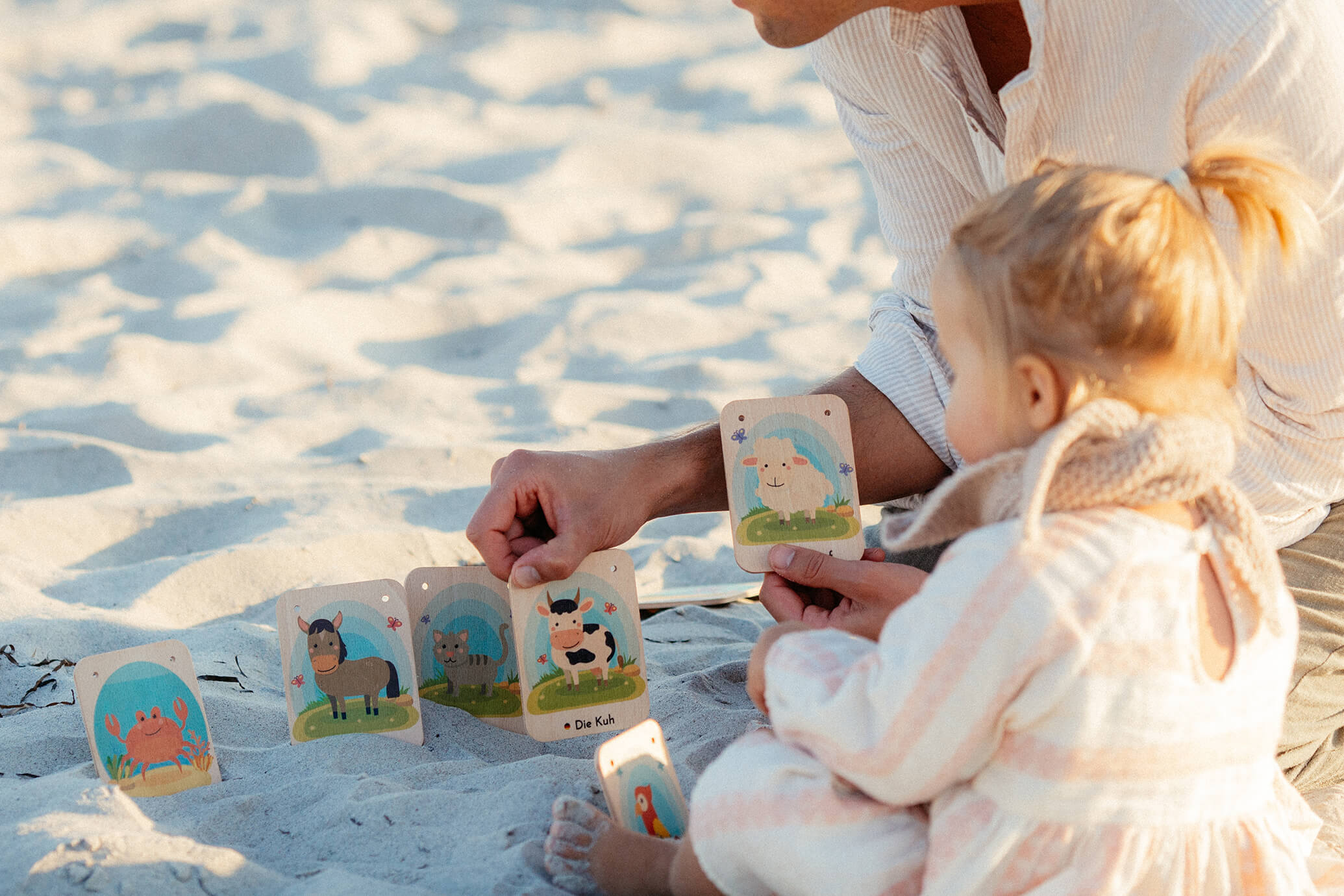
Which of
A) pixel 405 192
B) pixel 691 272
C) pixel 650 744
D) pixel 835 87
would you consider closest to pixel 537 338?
pixel 691 272

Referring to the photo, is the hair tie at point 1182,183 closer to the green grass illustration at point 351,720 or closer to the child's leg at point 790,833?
the child's leg at point 790,833

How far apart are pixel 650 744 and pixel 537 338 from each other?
1883 millimetres

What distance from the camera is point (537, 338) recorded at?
2.97 meters

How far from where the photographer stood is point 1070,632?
80cm

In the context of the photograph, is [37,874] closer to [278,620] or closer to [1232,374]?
[278,620]

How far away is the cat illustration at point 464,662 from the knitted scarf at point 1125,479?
28.2 inches

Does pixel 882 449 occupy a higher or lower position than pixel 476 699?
higher

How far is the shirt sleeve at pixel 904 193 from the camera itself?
64.7 inches

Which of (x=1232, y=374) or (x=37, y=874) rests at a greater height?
(x=1232, y=374)

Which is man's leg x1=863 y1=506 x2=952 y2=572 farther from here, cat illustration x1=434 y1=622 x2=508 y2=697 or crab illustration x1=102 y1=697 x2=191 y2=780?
crab illustration x1=102 y1=697 x2=191 y2=780

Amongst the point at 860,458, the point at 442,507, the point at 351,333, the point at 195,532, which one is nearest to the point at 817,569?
the point at 860,458

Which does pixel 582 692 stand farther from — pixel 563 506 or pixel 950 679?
pixel 950 679

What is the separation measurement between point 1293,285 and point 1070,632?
68cm

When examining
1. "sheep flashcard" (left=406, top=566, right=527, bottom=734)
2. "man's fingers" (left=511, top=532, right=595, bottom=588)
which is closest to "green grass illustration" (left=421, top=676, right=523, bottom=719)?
"sheep flashcard" (left=406, top=566, right=527, bottom=734)
